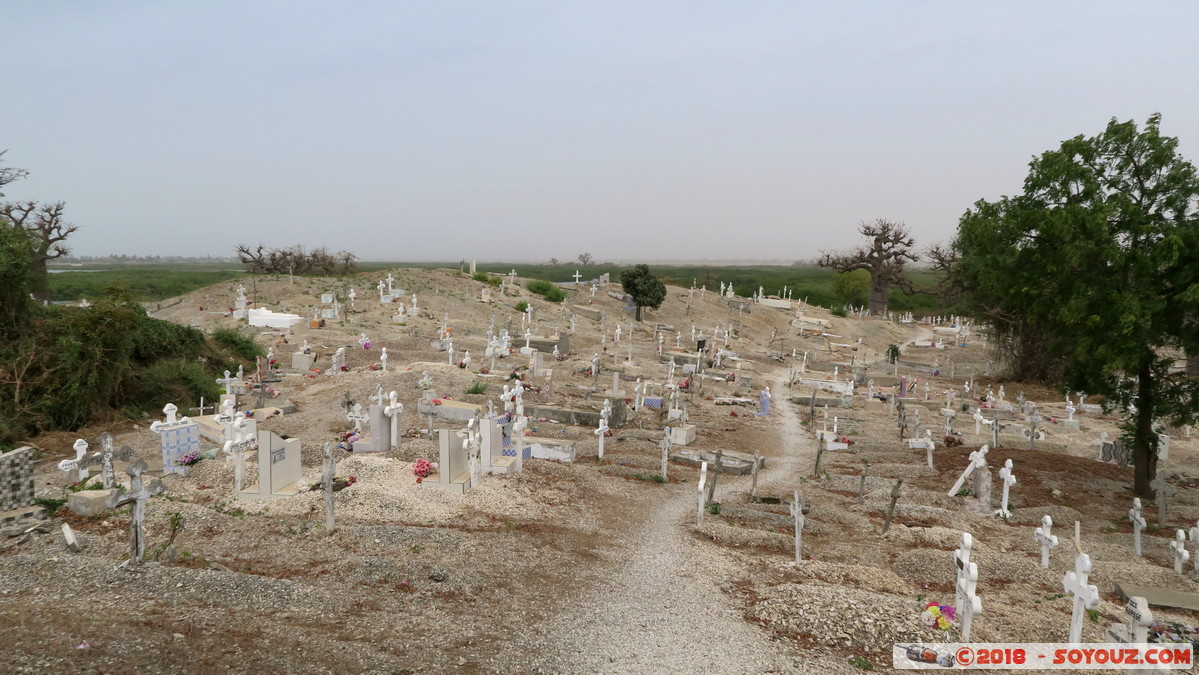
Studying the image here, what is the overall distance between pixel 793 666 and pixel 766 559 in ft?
11.1

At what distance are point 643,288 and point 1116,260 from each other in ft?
117

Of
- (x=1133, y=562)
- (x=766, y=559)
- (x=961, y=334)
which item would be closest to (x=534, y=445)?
(x=766, y=559)

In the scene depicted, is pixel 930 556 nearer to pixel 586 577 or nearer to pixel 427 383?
pixel 586 577

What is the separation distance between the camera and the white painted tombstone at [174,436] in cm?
1356

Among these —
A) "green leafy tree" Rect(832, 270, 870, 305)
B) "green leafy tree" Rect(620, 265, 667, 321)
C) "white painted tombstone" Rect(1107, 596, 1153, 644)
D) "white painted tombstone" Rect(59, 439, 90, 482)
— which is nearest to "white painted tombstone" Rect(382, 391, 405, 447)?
"white painted tombstone" Rect(59, 439, 90, 482)

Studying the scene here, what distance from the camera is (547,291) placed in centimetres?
5091

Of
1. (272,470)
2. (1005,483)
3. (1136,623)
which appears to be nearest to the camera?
(1136,623)

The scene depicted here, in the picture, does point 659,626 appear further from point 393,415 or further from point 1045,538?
point 393,415

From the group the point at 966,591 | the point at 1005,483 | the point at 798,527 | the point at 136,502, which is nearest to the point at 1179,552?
the point at 1005,483

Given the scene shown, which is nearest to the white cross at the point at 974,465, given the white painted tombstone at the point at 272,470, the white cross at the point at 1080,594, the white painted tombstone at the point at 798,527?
the white painted tombstone at the point at 798,527

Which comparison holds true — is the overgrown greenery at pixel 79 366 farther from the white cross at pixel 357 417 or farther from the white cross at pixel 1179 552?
the white cross at pixel 1179 552

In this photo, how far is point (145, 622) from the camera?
19.5ft

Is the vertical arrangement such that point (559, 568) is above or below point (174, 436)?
below

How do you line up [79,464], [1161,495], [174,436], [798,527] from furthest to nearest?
[174,436]
[79,464]
[1161,495]
[798,527]
